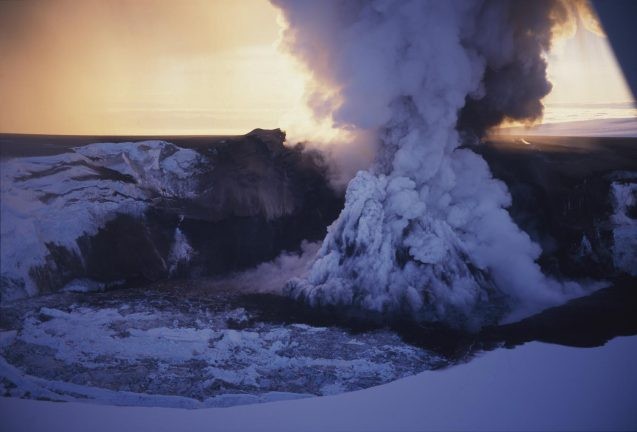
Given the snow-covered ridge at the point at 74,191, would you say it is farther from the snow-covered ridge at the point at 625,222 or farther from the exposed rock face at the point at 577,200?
the snow-covered ridge at the point at 625,222

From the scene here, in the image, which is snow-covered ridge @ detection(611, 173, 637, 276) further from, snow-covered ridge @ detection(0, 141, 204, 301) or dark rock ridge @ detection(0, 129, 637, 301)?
snow-covered ridge @ detection(0, 141, 204, 301)

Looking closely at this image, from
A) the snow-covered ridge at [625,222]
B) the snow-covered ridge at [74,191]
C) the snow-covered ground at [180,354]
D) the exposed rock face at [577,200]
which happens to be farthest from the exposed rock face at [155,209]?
the snow-covered ridge at [625,222]

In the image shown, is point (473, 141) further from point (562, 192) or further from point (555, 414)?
point (555, 414)

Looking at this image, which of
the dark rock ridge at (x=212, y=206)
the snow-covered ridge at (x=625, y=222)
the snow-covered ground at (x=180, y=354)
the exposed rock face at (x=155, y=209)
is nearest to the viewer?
the snow-covered ground at (x=180, y=354)

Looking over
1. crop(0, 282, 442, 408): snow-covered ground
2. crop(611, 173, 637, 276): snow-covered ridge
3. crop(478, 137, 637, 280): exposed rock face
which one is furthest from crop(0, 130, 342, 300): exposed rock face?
crop(611, 173, 637, 276): snow-covered ridge

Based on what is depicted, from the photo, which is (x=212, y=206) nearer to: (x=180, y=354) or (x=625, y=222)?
(x=180, y=354)

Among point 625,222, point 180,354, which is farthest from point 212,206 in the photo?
point 625,222
